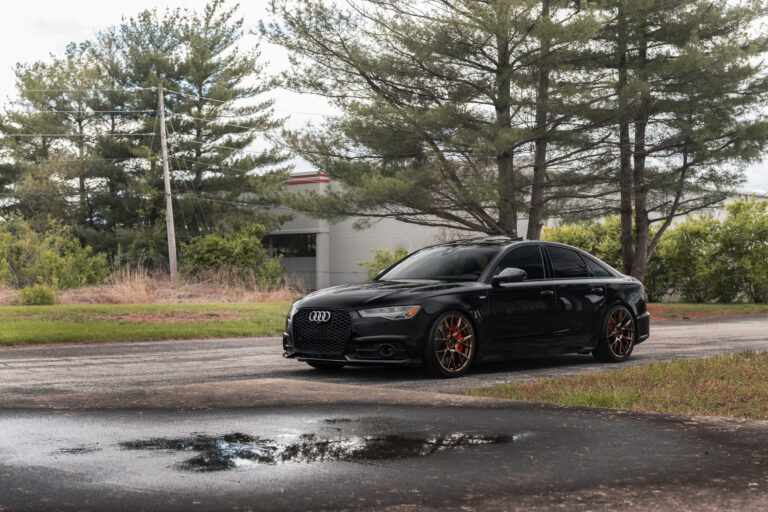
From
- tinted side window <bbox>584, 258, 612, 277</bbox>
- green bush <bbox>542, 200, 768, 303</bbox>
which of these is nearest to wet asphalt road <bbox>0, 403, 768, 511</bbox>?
tinted side window <bbox>584, 258, 612, 277</bbox>

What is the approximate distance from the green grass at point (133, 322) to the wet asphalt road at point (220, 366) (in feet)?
3.46

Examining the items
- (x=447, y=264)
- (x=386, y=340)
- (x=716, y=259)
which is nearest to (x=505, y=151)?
(x=716, y=259)

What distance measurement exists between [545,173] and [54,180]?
3313 cm

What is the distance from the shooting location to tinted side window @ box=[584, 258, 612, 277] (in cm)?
1173

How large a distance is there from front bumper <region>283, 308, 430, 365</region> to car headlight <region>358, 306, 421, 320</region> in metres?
0.04

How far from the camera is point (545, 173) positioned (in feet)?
82.3

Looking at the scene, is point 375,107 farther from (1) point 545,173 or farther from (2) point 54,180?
(2) point 54,180

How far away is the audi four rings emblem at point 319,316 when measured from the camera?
985 cm

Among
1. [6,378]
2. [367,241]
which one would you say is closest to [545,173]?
[6,378]

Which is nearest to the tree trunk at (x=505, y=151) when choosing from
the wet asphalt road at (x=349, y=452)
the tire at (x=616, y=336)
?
the tire at (x=616, y=336)

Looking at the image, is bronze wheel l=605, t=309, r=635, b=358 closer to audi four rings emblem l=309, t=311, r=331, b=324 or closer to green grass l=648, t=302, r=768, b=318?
audi four rings emblem l=309, t=311, r=331, b=324

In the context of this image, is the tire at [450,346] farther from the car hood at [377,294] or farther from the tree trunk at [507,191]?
the tree trunk at [507,191]

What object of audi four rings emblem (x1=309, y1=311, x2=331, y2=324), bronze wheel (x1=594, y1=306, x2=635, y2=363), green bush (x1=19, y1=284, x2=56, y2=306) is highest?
green bush (x1=19, y1=284, x2=56, y2=306)

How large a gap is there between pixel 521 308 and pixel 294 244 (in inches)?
1635
